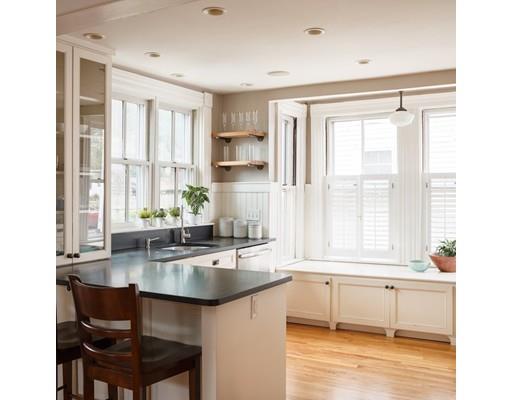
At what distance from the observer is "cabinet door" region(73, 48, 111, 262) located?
3.42m

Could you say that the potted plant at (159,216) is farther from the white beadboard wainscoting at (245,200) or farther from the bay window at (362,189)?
the bay window at (362,189)

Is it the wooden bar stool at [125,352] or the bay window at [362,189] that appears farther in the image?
the bay window at [362,189]

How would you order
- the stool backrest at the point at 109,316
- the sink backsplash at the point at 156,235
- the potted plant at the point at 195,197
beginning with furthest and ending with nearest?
the potted plant at the point at 195,197
the sink backsplash at the point at 156,235
the stool backrest at the point at 109,316

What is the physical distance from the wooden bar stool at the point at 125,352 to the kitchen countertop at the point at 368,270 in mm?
2905

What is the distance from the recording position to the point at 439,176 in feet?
17.1

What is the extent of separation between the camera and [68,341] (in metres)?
2.53

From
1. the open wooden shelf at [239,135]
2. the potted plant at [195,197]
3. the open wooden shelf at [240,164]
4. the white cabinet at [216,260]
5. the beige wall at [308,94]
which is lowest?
the white cabinet at [216,260]

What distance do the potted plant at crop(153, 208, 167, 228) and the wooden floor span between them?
5.47 ft

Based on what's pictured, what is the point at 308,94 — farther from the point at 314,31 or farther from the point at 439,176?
the point at 314,31

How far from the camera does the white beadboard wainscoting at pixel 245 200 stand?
533 centimetres

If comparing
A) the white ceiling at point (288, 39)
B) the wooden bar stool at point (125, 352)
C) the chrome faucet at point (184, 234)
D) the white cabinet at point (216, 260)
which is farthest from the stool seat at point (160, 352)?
the chrome faucet at point (184, 234)
